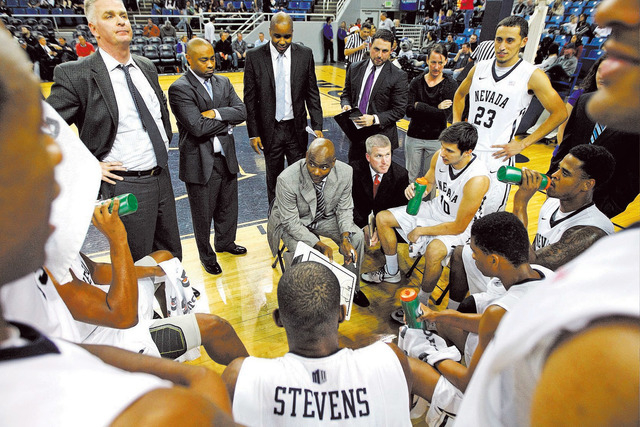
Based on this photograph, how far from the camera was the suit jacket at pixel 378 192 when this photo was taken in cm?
362

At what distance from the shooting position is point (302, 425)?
4.29 feet

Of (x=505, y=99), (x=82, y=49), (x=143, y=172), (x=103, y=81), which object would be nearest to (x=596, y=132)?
(x=505, y=99)

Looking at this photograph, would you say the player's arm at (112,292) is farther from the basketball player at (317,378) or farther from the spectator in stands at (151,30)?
the spectator in stands at (151,30)

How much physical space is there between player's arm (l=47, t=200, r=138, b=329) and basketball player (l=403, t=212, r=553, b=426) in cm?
135

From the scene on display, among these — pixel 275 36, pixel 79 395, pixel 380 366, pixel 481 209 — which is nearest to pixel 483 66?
pixel 481 209

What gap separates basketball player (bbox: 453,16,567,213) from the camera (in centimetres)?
320

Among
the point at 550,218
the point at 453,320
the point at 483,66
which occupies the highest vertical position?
the point at 483,66

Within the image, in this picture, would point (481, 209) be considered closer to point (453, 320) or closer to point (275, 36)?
point (453, 320)

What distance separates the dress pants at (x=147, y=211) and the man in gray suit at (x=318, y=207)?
87cm

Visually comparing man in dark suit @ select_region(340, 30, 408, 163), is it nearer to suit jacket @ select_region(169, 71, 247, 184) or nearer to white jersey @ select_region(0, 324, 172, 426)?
suit jacket @ select_region(169, 71, 247, 184)

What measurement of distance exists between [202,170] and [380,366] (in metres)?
2.40

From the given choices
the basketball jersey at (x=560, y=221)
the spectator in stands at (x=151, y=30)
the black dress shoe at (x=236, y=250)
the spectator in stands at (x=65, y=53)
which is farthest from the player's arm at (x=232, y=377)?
the spectator in stands at (x=151, y=30)

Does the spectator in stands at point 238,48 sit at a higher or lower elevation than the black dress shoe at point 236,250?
higher

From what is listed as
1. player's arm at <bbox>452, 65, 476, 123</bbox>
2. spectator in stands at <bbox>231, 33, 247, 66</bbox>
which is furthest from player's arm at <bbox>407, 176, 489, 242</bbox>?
spectator in stands at <bbox>231, 33, 247, 66</bbox>
